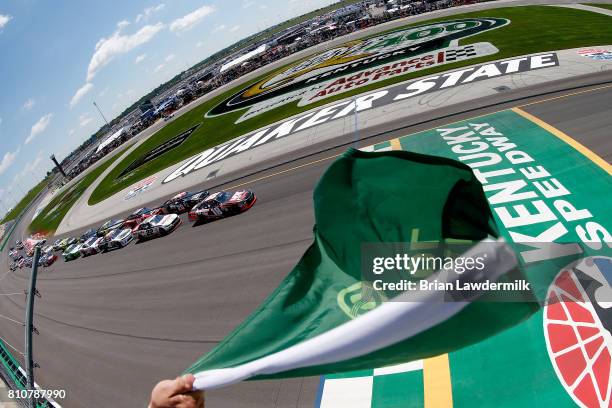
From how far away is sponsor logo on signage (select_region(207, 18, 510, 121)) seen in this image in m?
35.0

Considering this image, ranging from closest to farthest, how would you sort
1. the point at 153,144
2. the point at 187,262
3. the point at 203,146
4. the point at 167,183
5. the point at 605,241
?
1. the point at 605,241
2. the point at 187,262
3. the point at 167,183
4. the point at 203,146
5. the point at 153,144

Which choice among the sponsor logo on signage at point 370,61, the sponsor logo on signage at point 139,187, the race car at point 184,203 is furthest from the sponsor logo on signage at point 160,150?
the race car at point 184,203

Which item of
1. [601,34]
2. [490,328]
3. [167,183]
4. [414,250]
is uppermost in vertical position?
[414,250]

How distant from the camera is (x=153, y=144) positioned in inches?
2267

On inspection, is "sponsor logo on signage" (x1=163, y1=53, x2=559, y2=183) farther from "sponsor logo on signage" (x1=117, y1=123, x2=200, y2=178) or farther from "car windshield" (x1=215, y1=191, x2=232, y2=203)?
"sponsor logo on signage" (x1=117, y1=123, x2=200, y2=178)

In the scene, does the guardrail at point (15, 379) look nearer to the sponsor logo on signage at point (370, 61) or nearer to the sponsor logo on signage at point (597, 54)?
the sponsor logo on signage at point (370, 61)

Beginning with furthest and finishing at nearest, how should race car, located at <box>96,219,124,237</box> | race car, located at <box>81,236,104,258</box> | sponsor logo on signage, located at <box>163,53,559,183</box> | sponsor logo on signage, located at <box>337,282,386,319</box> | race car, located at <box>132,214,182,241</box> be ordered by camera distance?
race car, located at <box>96,219,124,237</box>, race car, located at <box>81,236,104,258</box>, sponsor logo on signage, located at <box>163,53,559,183</box>, race car, located at <box>132,214,182,241</box>, sponsor logo on signage, located at <box>337,282,386,319</box>

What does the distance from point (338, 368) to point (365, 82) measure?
35123 mm

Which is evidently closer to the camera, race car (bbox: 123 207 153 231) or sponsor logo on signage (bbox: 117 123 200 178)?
race car (bbox: 123 207 153 231)

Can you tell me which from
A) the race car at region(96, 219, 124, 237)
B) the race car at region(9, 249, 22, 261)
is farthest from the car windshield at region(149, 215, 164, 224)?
the race car at region(9, 249, 22, 261)

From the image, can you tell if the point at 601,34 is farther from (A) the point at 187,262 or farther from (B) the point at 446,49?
Result: (A) the point at 187,262

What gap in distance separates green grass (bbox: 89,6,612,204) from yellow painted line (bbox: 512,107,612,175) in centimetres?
1451

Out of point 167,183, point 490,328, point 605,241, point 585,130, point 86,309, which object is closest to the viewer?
point 490,328

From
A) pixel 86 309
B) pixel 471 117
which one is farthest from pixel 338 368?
pixel 86 309
